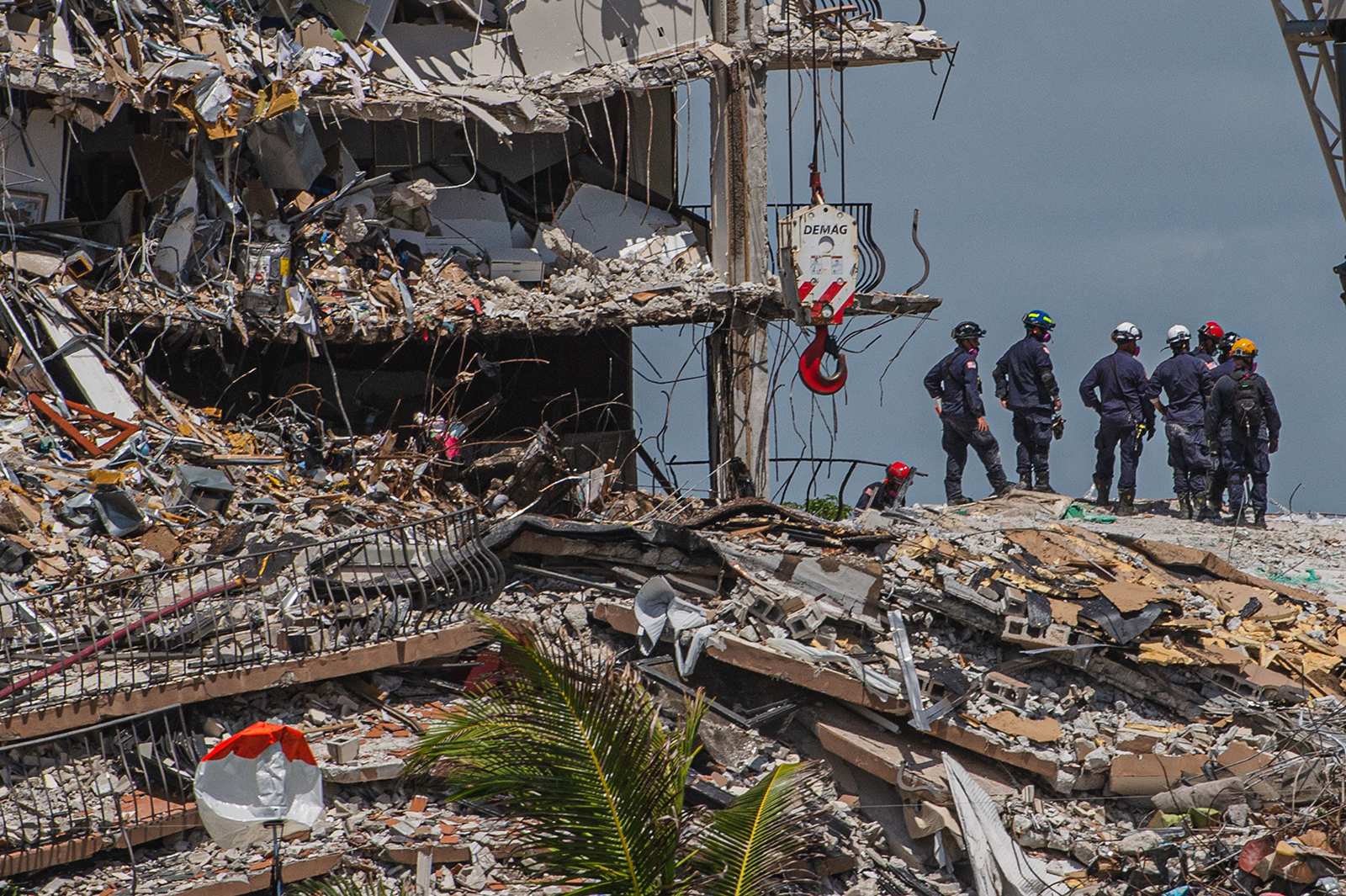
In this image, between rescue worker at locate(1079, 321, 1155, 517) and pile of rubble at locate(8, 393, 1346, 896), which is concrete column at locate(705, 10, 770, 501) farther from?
pile of rubble at locate(8, 393, 1346, 896)

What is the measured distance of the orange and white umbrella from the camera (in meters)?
7.21

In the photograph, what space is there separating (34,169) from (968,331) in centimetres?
985

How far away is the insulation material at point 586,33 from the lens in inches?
688

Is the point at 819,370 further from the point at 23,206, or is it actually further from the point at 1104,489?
the point at 23,206

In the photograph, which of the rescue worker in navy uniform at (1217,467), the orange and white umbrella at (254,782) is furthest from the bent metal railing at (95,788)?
the rescue worker in navy uniform at (1217,467)

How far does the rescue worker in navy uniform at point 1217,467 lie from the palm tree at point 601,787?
10.3 m

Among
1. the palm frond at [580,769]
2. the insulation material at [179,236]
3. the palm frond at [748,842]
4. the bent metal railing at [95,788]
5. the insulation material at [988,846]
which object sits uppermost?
the insulation material at [179,236]

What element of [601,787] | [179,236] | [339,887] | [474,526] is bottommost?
[339,887]

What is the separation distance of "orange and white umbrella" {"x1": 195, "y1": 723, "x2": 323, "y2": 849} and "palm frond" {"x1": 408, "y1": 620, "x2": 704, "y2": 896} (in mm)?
629

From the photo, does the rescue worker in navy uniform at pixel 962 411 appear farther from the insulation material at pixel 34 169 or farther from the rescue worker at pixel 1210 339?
the insulation material at pixel 34 169

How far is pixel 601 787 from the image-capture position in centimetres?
677

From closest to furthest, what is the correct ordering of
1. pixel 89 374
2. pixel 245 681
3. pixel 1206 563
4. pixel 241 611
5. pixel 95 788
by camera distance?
pixel 95 788, pixel 245 681, pixel 241 611, pixel 1206 563, pixel 89 374

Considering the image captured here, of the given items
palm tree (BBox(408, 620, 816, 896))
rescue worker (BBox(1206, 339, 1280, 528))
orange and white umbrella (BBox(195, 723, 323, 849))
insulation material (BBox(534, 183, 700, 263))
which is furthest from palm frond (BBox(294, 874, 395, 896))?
rescue worker (BBox(1206, 339, 1280, 528))

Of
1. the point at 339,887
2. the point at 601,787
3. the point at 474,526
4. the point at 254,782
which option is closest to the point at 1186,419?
the point at 474,526
